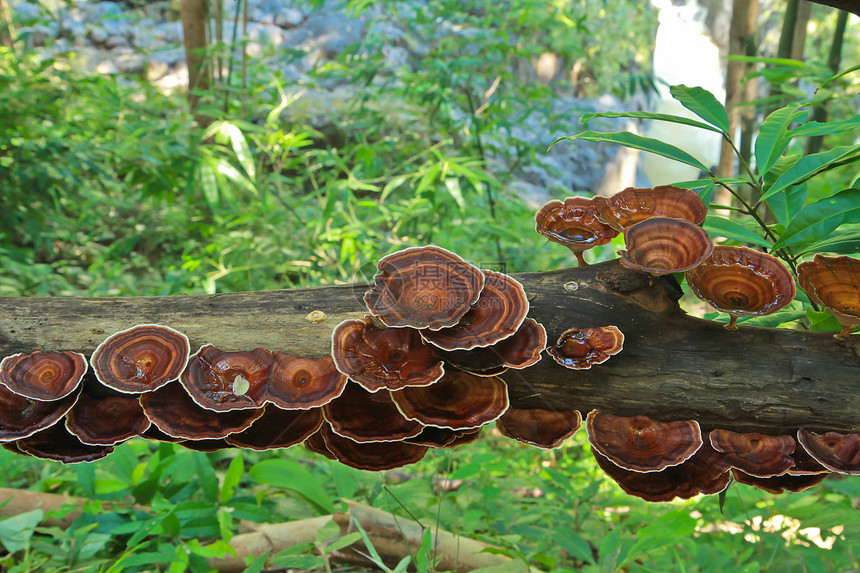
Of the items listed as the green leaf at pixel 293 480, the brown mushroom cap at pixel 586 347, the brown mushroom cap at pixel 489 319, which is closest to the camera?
the brown mushroom cap at pixel 489 319

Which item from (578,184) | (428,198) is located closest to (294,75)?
(578,184)

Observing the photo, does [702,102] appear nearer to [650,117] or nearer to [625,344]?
[650,117]

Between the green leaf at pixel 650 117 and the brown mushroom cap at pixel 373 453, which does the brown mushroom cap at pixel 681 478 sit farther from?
the green leaf at pixel 650 117

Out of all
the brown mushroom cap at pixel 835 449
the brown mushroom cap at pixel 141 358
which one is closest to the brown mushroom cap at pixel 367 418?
the brown mushroom cap at pixel 141 358

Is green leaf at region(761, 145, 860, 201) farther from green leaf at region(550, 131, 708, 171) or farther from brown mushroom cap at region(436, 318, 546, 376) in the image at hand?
brown mushroom cap at region(436, 318, 546, 376)

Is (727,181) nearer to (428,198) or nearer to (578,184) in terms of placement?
(428,198)
